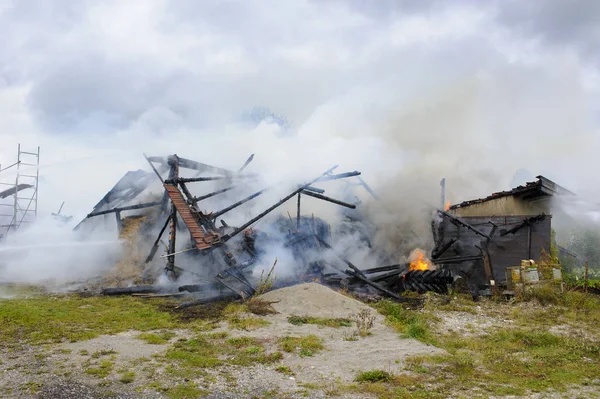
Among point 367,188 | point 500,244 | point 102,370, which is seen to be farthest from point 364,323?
point 367,188

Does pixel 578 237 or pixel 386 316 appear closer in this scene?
pixel 386 316

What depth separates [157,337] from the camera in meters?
9.31

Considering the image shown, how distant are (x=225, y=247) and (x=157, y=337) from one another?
6457mm

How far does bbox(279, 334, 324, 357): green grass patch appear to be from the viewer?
8438 mm

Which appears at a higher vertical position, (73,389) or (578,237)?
(578,237)

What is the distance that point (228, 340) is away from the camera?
30.0 feet

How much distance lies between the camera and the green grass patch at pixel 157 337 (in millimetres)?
9023

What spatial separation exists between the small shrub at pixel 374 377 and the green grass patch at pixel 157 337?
14.3 feet

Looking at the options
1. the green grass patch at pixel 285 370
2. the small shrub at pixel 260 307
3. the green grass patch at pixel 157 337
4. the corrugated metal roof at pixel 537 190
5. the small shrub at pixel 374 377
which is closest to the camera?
the small shrub at pixel 374 377

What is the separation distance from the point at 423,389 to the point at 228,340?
171 inches

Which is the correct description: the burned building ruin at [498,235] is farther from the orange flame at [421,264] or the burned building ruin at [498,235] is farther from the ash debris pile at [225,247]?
the ash debris pile at [225,247]

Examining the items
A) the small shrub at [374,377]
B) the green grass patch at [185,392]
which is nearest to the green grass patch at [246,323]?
the green grass patch at [185,392]

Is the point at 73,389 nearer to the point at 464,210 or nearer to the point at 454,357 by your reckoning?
the point at 454,357

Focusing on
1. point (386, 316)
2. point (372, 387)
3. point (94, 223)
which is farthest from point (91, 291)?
point (372, 387)
